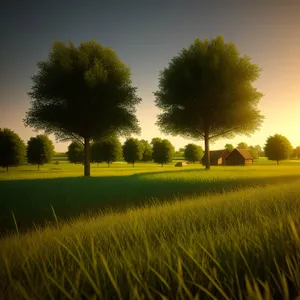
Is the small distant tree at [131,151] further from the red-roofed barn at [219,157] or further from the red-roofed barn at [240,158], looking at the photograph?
the red-roofed barn at [240,158]

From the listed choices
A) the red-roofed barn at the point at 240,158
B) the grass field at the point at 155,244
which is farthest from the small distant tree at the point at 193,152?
the grass field at the point at 155,244

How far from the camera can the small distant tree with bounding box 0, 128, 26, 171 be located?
1312 inches

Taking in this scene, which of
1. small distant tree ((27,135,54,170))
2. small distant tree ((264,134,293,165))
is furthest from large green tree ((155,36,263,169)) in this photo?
small distant tree ((264,134,293,165))

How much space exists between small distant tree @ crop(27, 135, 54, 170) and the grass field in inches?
1627

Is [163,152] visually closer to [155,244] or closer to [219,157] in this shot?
[219,157]

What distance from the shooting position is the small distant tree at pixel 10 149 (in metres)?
33.3

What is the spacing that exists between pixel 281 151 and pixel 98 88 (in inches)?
1981

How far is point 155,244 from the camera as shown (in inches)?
79.8

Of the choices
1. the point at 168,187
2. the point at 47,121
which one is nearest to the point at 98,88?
the point at 47,121

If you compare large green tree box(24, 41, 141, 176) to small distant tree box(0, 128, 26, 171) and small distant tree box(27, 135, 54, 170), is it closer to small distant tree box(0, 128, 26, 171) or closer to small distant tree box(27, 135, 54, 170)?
small distant tree box(0, 128, 26, 171)

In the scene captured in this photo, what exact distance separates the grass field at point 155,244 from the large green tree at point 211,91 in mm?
9217

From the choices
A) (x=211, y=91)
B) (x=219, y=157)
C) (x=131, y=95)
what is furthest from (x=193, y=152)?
(x=131, y=95)

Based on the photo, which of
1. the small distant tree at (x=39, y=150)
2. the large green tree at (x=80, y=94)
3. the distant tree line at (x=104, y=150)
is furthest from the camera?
the small distant tree at (x=39, y=150)

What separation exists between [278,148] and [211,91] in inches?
1669
